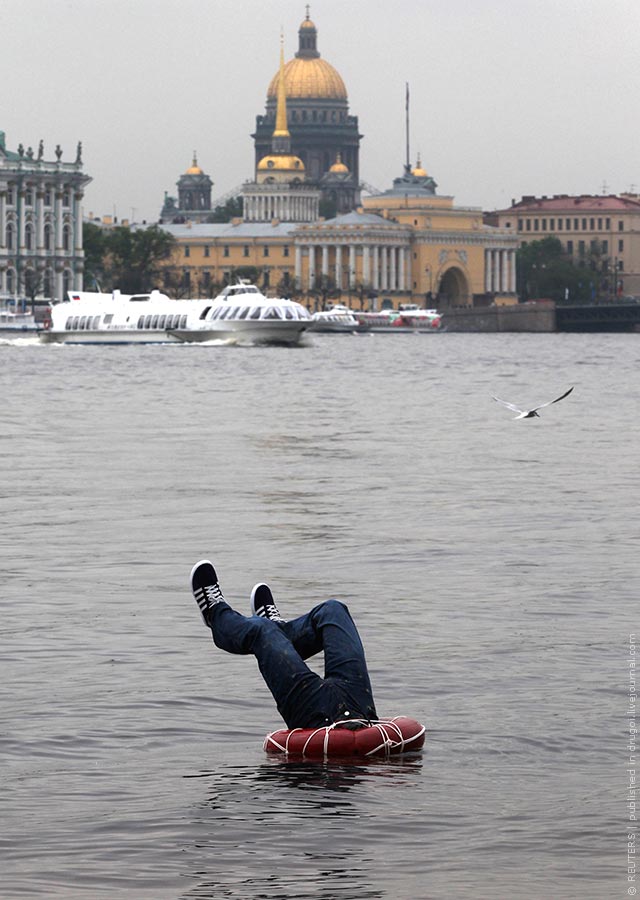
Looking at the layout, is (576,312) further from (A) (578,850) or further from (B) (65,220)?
(A) (578,850)

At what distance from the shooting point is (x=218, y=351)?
308 ft

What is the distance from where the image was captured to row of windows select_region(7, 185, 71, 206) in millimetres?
149750

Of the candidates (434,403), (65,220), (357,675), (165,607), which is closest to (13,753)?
(357,675)

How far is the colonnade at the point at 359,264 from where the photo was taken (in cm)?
17950

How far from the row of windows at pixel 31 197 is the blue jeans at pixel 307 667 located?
14201 cm

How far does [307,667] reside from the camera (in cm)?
993

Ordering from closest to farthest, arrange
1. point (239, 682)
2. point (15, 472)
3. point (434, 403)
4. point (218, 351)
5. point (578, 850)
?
point (578, 850) → point (239, 682) → point (15, 472) → point (434, 403) → point (218, 351)

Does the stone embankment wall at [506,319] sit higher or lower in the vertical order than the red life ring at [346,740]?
higher

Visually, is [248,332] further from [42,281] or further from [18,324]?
[42,281]

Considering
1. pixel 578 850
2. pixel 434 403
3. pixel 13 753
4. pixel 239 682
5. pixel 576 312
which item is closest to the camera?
pixel 578 850

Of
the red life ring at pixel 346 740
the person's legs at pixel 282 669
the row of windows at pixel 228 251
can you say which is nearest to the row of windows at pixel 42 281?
the row of windows at pixel 228 251

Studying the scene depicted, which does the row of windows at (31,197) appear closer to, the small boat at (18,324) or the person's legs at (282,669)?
the small boat at (18,324)

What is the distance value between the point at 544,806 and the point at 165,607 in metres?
5.22

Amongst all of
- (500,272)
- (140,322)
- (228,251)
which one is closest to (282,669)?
(140,322)
